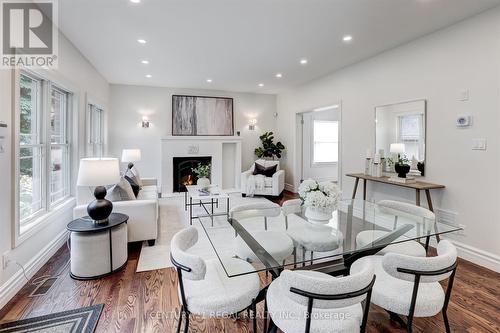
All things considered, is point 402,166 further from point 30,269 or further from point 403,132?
point 30,269

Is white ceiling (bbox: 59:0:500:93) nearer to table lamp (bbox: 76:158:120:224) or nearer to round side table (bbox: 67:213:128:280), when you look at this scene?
table lamp (bbox: 76:158:120:224)

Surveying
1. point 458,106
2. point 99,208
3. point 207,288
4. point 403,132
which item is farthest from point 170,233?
point 458,106

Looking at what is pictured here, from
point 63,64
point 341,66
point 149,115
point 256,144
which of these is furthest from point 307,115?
point 63,64

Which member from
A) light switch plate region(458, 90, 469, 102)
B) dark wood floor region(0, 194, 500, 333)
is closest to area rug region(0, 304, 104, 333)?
dark wood floor region(0, 194, 500, 333)

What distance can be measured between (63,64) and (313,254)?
3.87 metres

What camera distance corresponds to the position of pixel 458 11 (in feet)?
9.46

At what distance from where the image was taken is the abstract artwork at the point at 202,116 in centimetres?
689

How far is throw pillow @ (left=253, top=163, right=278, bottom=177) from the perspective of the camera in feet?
21.6

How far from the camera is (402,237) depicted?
7.02 ft

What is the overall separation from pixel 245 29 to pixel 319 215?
245 cm

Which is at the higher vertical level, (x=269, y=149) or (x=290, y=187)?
(x=269, y=149)

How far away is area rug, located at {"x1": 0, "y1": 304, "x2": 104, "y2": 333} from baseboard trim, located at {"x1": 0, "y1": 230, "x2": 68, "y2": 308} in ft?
1.18

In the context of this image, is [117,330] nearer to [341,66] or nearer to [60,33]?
[60,33]

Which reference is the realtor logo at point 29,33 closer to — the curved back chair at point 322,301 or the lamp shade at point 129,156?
the lamp shade at point 129,156
